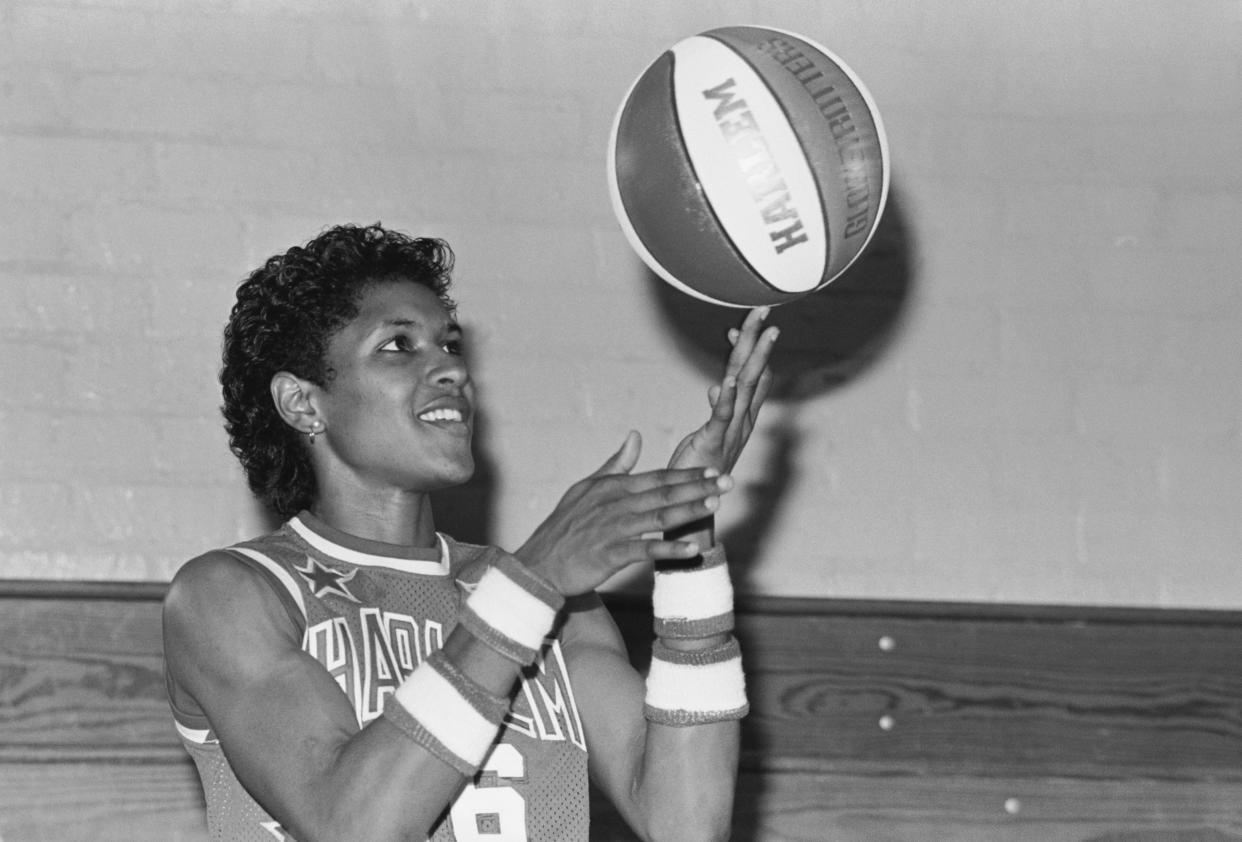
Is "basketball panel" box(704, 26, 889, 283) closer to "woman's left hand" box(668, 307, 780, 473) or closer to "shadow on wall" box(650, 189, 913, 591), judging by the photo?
"woman's left hand" box(668, 307, 780, 473)

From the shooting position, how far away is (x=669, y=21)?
3453 millimetres

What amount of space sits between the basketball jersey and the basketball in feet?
1.79

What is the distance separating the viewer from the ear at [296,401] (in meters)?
2.46

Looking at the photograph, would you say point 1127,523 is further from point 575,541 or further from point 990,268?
point 575,541

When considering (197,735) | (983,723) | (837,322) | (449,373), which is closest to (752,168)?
(449,373)

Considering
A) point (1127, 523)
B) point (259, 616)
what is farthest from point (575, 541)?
point (1127, 523)

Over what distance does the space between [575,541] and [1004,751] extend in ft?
6.01

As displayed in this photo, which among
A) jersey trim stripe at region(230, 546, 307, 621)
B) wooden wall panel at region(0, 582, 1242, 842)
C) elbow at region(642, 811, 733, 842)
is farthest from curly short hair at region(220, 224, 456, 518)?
wooden wall panel at region(0, 582, 1242, 842)

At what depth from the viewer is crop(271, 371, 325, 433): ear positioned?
2.46 metres

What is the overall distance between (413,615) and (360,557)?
0.36 feet

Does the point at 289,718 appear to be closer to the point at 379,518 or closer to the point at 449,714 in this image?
the point at 449,714

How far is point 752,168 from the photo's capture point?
2223 millimetres

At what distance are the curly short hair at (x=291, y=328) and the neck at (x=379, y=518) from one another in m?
0.10

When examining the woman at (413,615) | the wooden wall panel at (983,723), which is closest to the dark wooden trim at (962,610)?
the wooden wall panel at (983,723)
